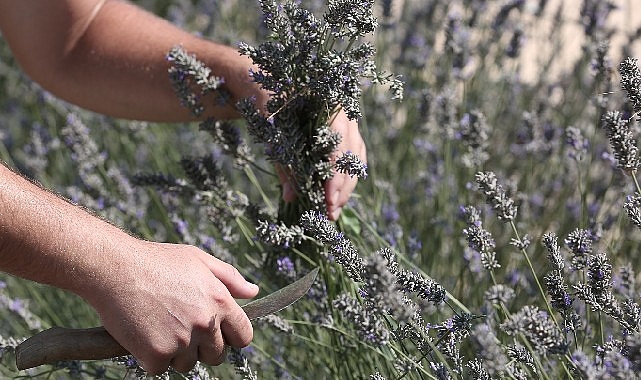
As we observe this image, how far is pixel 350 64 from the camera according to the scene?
1.42 metres

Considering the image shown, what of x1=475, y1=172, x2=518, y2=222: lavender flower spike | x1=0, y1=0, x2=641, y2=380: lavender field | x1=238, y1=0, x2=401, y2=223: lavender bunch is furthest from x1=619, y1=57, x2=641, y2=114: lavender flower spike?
x1=238, y1=0, x2=401, y2=223: lavender bunch

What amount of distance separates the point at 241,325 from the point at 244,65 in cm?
61

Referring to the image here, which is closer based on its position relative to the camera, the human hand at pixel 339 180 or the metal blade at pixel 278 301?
the metal blade at pixel 278 301

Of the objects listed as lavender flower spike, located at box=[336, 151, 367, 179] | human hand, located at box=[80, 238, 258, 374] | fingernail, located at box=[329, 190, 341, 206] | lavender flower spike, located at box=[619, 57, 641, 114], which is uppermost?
lavender flower spike, located at box=[619, 57, 641, 114]

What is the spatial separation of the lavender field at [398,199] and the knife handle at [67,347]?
0.17m

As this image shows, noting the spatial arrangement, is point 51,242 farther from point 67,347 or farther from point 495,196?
point 495,196

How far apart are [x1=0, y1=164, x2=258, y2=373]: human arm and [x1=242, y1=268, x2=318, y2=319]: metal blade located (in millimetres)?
86

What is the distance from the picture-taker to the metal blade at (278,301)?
1383 millimetres

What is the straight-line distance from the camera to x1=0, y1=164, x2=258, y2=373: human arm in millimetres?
1281

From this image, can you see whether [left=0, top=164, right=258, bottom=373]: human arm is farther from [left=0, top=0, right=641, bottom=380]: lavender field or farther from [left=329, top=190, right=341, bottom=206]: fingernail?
[left=329, top=190, right=341, bottom=206]: fingernail

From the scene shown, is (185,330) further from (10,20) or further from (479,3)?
(479,3)

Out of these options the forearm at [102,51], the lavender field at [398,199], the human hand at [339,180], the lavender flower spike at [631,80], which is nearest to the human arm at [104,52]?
the forearm at [102,51]

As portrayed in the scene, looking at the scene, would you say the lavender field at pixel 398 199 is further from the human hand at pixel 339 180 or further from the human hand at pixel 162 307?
the human hand at pixel 162 307

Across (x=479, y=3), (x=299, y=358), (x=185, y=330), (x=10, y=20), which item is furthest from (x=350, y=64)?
(x=479, y=3)
